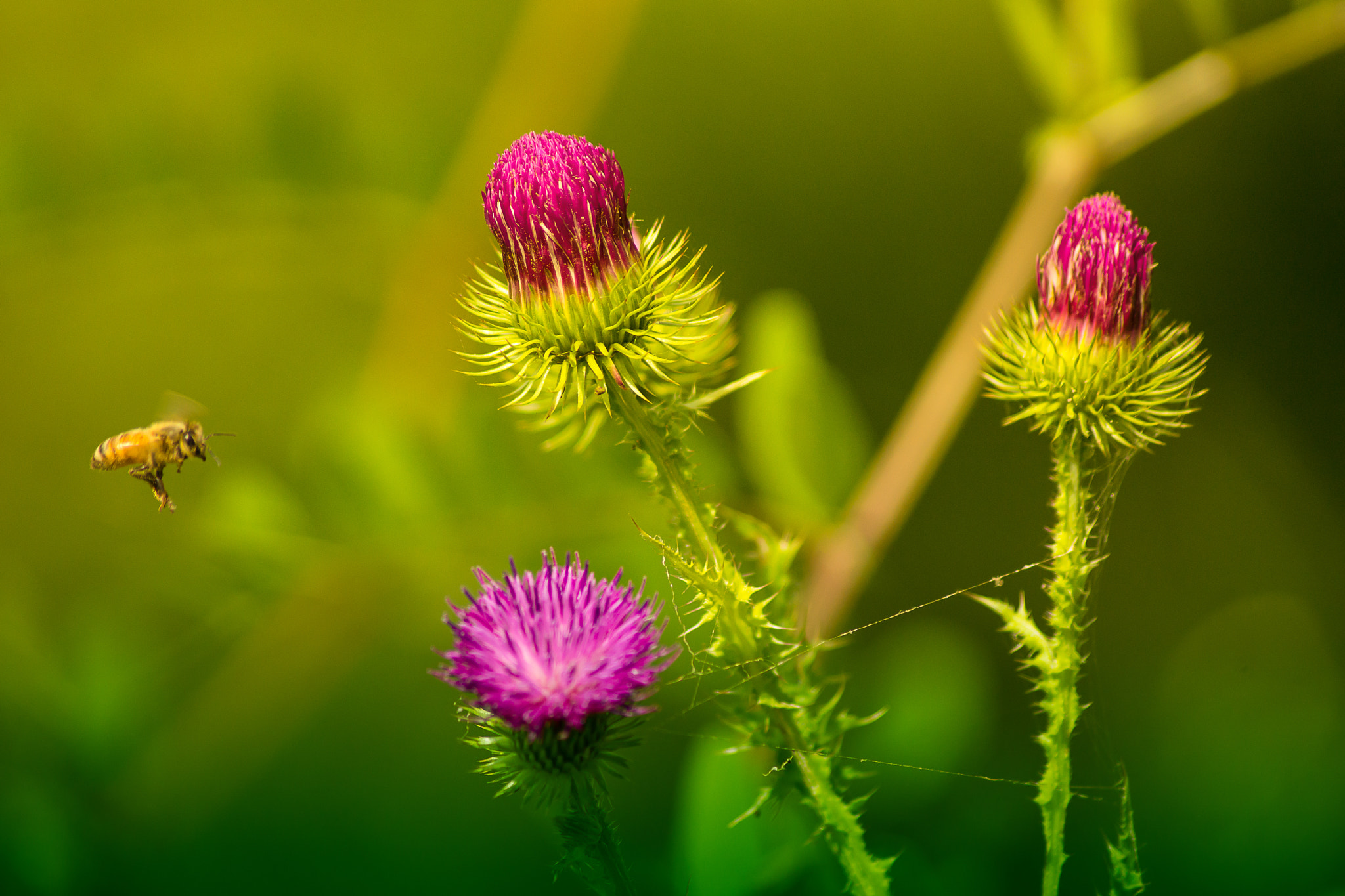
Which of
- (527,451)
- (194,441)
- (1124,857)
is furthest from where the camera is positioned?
(527,451)

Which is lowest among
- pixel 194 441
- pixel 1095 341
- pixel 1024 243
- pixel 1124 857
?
pixel 1124 857

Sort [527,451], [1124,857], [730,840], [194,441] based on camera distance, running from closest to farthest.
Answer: [1124,857], [730,840], [194,441], [527,451]

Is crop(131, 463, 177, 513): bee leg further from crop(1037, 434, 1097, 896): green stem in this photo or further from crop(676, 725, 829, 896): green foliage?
crop(1037, 434, 1097, 896): green stem

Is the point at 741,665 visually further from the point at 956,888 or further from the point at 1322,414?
the point at 1322,414

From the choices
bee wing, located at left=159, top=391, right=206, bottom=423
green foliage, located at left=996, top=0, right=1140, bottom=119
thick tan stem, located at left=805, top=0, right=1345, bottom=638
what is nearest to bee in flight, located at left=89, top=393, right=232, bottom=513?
bee wing, located at left=159, top=391, right=206, bottom=423

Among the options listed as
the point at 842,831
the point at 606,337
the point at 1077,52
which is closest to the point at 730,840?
the point at 842,831

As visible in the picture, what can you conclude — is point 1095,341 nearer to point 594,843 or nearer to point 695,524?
point 695,524

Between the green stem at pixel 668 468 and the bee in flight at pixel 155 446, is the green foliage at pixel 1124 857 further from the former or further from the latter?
the bee in flight at pixel 155 446
